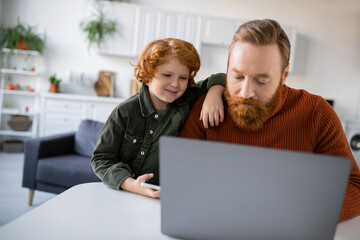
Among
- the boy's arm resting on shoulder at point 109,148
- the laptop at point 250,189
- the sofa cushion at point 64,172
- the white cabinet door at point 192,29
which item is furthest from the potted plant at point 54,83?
the laptop at point 250,189

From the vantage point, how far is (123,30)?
16.7 feet

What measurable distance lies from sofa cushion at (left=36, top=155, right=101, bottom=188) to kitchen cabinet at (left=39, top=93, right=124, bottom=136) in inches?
79.4

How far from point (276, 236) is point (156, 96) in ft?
2.79

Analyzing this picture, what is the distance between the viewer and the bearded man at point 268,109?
1113 mm

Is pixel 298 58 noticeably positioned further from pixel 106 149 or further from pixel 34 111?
pixel 106 149

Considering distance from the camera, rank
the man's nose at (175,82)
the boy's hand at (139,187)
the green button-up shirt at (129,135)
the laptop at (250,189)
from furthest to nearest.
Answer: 1. the man's nose at (175,82)
2. the green button-up shirt at (129,135)
3. the boy's hand at (139,187)
4. the laptop at (250,189)

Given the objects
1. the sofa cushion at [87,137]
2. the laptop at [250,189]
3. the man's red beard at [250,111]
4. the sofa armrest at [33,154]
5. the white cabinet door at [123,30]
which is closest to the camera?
the laptop at [250,189]

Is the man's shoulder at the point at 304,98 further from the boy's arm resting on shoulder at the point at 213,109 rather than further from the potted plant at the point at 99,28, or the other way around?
the potted plant at the point at 99,28

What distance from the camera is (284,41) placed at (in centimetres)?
117

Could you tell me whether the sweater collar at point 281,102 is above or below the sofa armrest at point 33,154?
above

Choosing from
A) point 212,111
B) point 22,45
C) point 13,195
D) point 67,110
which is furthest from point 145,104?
point 22,45

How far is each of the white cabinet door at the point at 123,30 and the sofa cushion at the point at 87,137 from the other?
2.15m

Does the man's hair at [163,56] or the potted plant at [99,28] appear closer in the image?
the man's hair at [163,56]

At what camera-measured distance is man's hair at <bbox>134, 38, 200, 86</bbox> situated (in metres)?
1.35
